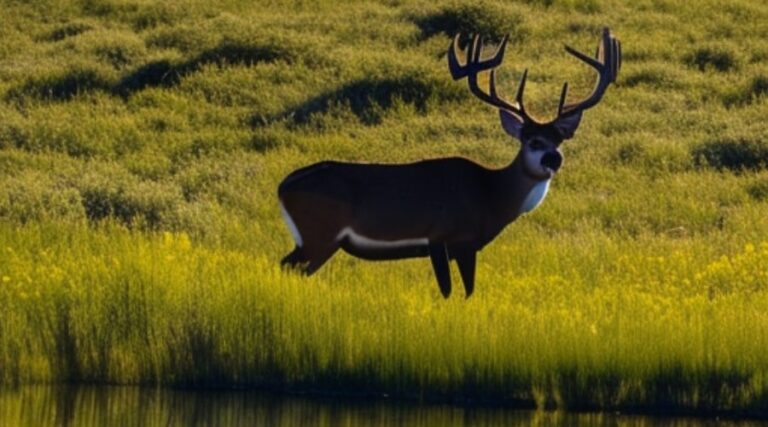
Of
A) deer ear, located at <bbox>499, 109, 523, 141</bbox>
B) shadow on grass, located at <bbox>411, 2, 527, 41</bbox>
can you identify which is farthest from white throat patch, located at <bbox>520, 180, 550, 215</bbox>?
shadow on grass, located at <bbox>411, 2, 527, 41</bbox>

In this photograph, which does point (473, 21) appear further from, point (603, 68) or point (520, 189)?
point (520, 189)

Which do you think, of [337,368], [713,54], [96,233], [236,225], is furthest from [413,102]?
[337,368]

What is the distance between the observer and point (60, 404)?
13008 mm

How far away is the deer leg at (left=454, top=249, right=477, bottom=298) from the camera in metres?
14.9

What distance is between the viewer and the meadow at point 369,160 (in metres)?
13.7

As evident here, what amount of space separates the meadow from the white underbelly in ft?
1.04

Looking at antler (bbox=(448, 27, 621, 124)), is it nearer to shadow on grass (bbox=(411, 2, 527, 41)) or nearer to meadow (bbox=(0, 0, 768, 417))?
meadow (bbox=(0, 0, 768, 417))

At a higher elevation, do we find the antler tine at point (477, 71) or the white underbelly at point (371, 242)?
the antler tine at point (477, 71)

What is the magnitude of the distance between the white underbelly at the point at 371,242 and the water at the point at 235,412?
1.70m

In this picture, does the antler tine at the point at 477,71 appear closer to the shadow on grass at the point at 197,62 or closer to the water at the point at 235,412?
the water at the point at 235,412

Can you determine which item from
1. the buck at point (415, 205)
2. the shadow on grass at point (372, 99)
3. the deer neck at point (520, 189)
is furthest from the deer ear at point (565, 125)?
the shadow on grass at point (372, 99)

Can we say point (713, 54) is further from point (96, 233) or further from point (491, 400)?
point (491, 400)

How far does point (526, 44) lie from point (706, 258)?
41.0 ft

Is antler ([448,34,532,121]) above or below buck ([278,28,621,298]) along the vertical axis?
above
